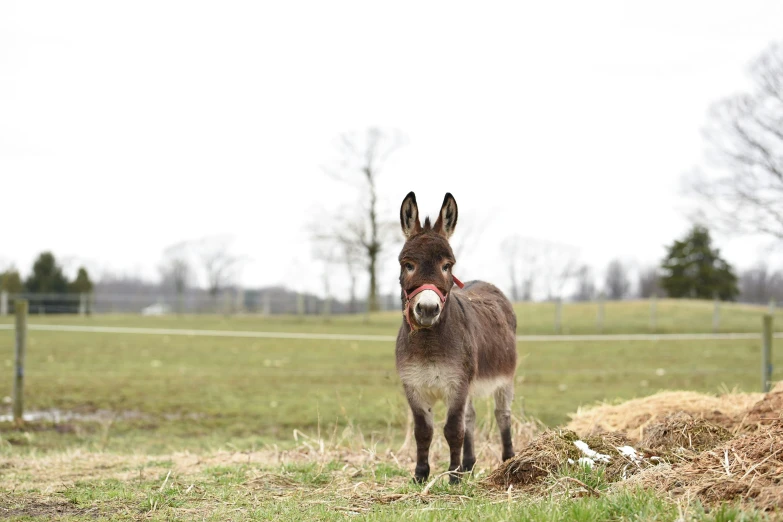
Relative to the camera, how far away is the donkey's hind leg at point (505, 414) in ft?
21.7

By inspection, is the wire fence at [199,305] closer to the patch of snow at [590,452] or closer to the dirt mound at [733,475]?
the patch of snow at [590,452]

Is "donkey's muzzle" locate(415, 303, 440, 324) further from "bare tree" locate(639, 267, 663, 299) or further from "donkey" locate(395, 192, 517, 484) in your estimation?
"bare tree" locate(639, 267, 663, 299)

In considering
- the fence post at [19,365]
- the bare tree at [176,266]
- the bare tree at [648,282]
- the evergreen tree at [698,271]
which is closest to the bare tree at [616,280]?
the bare tree at [648,282]

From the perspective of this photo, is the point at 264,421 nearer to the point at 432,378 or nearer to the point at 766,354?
the point at 432,378

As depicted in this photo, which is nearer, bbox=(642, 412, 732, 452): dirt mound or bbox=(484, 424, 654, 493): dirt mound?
bbox=(484, 424, 654, 493): dirt mound

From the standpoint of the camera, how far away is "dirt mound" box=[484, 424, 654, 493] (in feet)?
15.7

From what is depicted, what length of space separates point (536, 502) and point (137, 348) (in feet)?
79.7

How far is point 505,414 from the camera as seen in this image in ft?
22.0

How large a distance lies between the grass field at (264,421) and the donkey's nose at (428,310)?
1.24m

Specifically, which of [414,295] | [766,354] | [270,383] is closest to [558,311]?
[270,383]

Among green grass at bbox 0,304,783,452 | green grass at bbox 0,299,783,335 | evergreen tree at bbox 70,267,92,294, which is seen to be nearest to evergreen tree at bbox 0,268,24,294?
evergreen tree at bbox 70,267,92,294

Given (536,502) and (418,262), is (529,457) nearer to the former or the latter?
(536,502)

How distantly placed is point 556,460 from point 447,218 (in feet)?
6.62

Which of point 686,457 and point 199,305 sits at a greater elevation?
point 686,457
